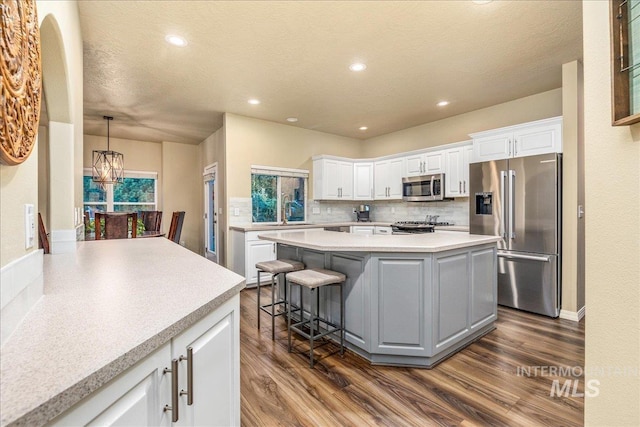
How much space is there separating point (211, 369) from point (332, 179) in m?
4.89

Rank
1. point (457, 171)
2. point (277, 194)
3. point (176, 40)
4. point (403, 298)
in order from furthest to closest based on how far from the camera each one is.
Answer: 1. point (277, 194)
2. point (457, 171)
3. point (176, 40)
4. point (403, 298)

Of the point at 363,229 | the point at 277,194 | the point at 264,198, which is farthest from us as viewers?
the point at 363,229

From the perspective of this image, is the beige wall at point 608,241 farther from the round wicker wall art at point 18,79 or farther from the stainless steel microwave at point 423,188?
the stainless steel microwave at point 423,188

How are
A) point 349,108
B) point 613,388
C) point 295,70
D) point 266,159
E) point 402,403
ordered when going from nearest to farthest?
point 613,388, point 402,403, point 295,70, point 349,108, point 266,159

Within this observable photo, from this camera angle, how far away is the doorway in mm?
6137

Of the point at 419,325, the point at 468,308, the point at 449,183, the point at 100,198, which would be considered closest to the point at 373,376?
the point at 419,325

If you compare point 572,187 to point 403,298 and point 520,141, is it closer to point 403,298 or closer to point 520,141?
point 520,141

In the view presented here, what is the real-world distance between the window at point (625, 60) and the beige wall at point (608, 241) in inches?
2.3

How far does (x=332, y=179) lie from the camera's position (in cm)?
571

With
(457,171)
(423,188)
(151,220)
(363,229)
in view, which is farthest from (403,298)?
(151,220)

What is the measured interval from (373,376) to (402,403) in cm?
33

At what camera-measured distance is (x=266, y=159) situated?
5.25 meters

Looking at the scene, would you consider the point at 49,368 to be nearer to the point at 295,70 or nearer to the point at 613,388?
the point at 613,388

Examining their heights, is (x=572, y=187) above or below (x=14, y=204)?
above
